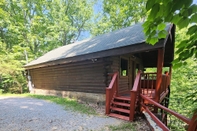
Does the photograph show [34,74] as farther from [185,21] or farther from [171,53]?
[185,21]

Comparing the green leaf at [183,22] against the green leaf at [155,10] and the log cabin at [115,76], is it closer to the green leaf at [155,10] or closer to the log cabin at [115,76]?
the green leaf at [155,10]

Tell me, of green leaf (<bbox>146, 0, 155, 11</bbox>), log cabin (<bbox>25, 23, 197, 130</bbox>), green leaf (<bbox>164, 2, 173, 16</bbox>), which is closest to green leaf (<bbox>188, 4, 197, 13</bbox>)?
green leaf (<bbox>164, 2, 173, 16</bbox>)

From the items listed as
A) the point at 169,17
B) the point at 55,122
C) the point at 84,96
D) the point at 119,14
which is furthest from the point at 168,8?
the point at 119,14

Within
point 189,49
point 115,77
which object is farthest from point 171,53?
→ point 189,49

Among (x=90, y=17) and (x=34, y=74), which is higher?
(x=90, y=17)

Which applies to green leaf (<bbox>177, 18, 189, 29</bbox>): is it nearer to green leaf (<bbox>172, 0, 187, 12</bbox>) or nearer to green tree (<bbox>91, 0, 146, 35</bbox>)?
green leaf (<bbox>172, 0, 187, 12</bbox>)

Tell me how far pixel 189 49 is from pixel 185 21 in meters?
0.34

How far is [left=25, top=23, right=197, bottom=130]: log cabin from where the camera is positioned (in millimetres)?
4613

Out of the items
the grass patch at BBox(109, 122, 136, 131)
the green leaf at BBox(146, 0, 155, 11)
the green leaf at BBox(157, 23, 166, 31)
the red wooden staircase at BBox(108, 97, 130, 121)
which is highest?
the green leaf at BBox(146, 0, 155, 11)

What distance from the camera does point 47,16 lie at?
19141mm

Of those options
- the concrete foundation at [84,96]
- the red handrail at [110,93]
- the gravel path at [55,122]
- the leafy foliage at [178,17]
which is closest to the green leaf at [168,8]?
the leafy foliage at [178,17]

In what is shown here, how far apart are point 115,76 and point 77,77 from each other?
3.11 m

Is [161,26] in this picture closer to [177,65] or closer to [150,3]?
[150,3]

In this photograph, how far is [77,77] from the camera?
769 centimetres
